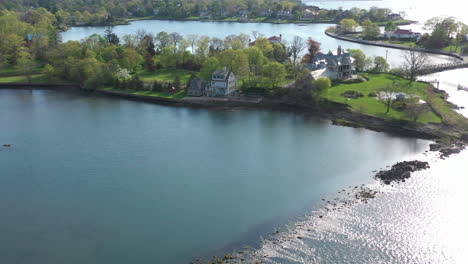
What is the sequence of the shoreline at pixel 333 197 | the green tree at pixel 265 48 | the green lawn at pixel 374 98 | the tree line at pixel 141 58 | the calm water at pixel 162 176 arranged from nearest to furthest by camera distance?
the shoreline at pixel 333 197
the calm water at pixel 162 176
the green lawn at pixel 374 98
the tree line at pixel 141 58
the green tree at pixel 265 48

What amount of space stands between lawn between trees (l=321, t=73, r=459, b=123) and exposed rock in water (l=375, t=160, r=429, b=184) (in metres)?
7.71

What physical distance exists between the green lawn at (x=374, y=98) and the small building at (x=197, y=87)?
12.7 m

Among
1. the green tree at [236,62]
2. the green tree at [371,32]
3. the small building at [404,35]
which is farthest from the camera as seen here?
the green tree at [371,32]

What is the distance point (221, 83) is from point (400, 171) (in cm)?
2145

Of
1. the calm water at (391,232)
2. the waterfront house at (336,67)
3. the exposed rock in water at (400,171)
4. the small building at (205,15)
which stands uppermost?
the small building at (205,15)

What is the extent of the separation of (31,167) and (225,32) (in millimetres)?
63523

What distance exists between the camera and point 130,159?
2866cm

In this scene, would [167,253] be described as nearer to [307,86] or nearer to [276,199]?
[276,199]

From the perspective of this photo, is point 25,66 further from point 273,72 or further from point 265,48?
point 273,72

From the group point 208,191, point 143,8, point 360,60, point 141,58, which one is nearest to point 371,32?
point 360,60

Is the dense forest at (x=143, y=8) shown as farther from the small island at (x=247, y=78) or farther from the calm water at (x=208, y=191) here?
the calm water at (x=208, y=191)

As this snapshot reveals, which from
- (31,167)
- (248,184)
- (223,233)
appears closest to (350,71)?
(248,184)

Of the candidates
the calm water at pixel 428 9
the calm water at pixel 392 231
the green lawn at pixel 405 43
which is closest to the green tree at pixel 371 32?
the green lawn at pixel 405 43

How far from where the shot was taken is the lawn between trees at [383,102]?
33.6 m
